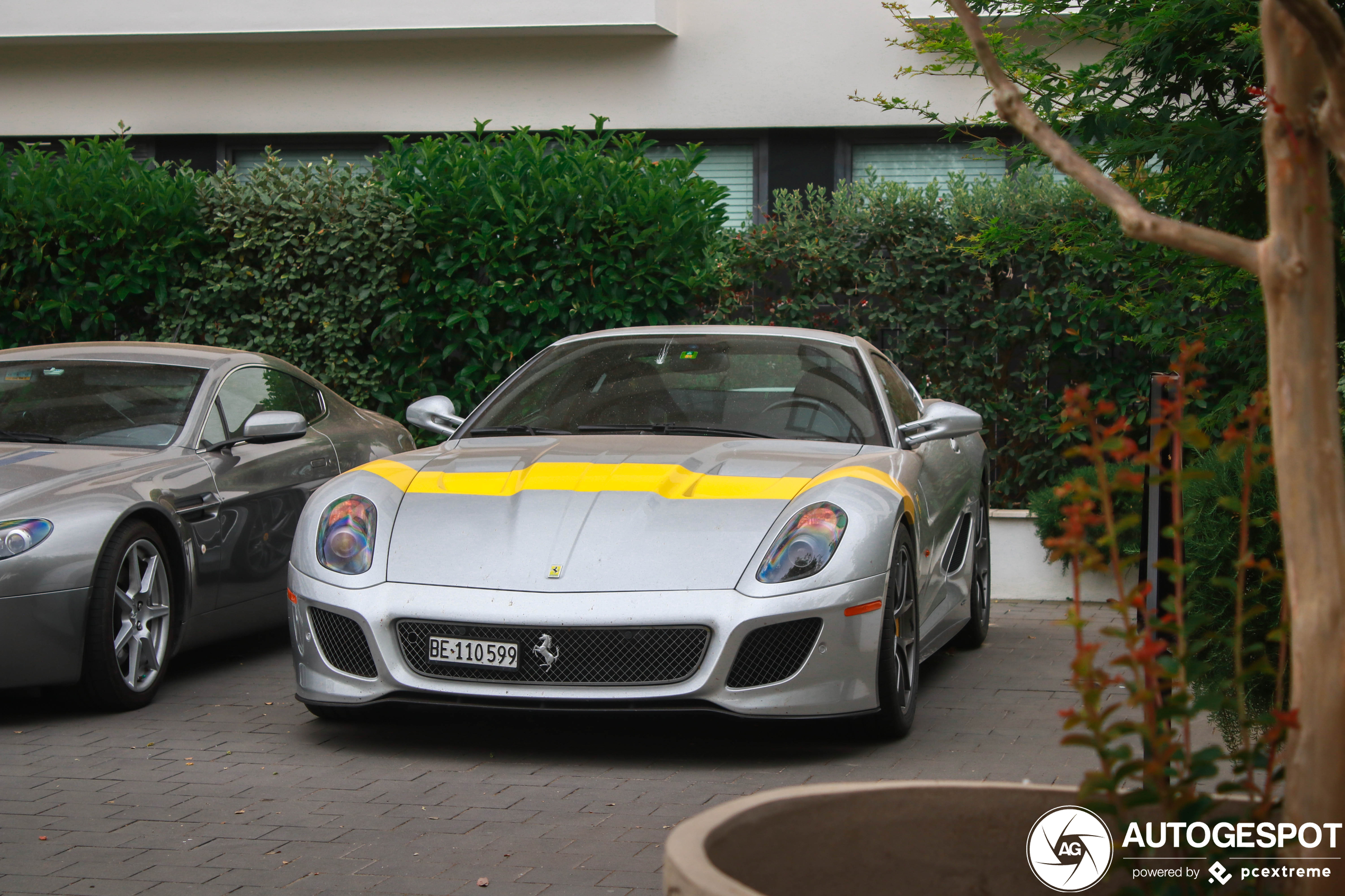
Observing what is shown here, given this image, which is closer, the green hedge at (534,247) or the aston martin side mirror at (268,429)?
the aston martin side mirror at (268,429)

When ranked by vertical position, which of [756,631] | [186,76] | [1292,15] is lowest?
[756,631]

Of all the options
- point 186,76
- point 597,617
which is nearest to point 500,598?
point 597,617

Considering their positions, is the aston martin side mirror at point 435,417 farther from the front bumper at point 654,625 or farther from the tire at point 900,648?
the tire at point 900,648

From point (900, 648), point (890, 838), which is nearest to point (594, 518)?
point (900, 648)

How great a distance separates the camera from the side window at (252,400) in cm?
695

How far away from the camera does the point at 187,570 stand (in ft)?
20.7

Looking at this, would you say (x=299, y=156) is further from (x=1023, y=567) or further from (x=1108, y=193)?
(x=1108, y=193)

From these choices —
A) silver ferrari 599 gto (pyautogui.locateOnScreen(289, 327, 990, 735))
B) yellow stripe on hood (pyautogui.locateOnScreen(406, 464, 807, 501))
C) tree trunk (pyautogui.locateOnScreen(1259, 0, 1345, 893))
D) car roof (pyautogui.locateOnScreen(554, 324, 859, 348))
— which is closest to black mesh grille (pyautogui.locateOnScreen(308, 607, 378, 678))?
silver ferrari 599 gto (pyautogui.locateOnScreen(289, 327, 990, 735))

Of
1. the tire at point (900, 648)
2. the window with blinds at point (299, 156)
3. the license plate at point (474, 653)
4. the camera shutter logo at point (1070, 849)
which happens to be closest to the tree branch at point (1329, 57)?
the camera shutter logo at point (1070, 849)

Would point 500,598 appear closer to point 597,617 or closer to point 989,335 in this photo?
point 597,617

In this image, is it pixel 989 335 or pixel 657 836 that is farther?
pixel 989 335

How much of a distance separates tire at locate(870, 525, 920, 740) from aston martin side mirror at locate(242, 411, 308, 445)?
2.97m

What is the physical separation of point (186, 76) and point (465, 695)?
11405 mm

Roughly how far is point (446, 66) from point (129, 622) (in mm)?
9210
